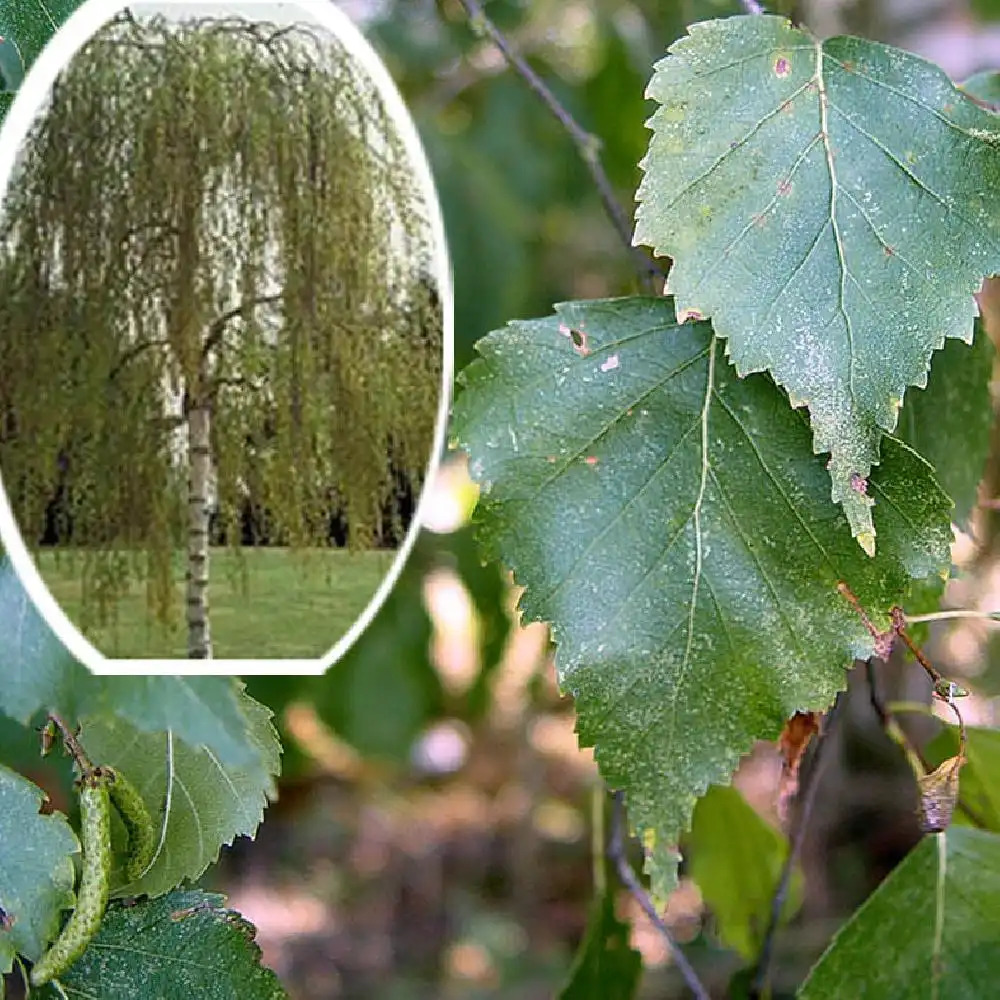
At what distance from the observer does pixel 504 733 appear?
253 centimetres

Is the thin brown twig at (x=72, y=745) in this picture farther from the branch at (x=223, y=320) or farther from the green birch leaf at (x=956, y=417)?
the green birch leaf at (x=956, y=417)

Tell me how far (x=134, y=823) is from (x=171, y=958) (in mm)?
54

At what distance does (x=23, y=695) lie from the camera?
1.38 feet

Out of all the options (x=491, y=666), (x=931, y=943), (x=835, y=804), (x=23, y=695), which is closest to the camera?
(x=23, y=695)

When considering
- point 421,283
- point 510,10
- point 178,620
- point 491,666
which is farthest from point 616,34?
point 178,620

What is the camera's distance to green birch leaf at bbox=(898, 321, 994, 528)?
0.56 meters

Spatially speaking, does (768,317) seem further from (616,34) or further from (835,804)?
(835,804)

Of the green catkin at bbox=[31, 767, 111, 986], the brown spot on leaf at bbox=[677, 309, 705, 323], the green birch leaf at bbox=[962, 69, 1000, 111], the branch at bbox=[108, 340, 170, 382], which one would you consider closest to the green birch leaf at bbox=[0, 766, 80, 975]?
the green catkin at bbox=[31, 767, 111, 986]

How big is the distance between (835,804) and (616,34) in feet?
3.32

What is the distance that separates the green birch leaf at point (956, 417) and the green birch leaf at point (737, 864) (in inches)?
12.8

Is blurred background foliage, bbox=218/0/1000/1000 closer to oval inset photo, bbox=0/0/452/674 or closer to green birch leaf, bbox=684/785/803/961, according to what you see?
green birch leaf, bbox=684/785/803/961

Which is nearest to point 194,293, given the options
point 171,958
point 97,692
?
point 97,692

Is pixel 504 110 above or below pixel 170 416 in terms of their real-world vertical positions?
above

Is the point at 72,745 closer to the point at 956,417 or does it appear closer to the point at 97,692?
the point at 97,692
